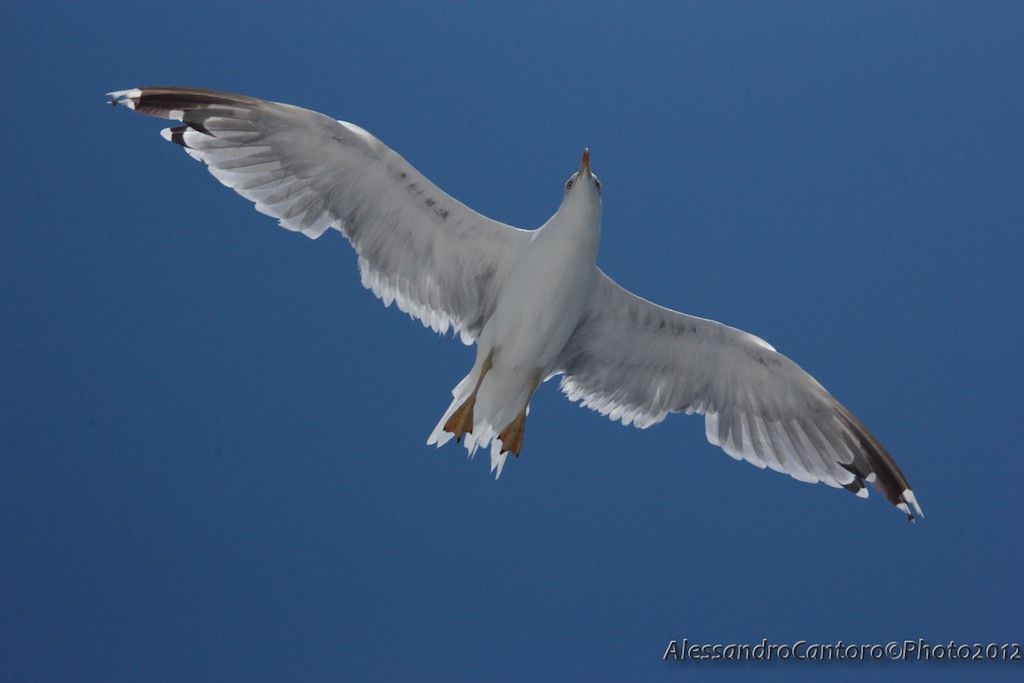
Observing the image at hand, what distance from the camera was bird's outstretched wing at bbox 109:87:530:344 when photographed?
14.8 ft

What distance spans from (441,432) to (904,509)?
218 cm

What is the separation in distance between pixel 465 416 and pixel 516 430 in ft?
0.82

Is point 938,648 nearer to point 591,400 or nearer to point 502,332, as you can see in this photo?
point 591,400

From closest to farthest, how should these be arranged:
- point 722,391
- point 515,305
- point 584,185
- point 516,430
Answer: point 584,185
point 515,305
point 516,430
point 722,391


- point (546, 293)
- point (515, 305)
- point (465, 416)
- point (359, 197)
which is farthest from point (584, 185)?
point (465, 416)

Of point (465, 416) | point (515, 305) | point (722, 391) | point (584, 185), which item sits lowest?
point (465, 416)

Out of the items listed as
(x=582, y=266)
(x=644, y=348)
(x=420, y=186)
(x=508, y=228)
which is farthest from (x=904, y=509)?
(x=420, y=186)

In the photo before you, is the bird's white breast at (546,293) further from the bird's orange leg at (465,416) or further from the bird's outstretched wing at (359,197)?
the bird's outstretched wing at (359,197)

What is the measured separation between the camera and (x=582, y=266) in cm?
460

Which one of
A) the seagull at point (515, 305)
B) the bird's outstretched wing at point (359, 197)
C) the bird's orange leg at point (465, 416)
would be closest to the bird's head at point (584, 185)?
the seagull at point (515, 305)

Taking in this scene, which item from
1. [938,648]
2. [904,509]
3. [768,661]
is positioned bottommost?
[768,661]

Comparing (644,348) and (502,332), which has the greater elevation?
(644,348)

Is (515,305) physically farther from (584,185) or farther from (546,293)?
(584,185)

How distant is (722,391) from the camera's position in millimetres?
5293
